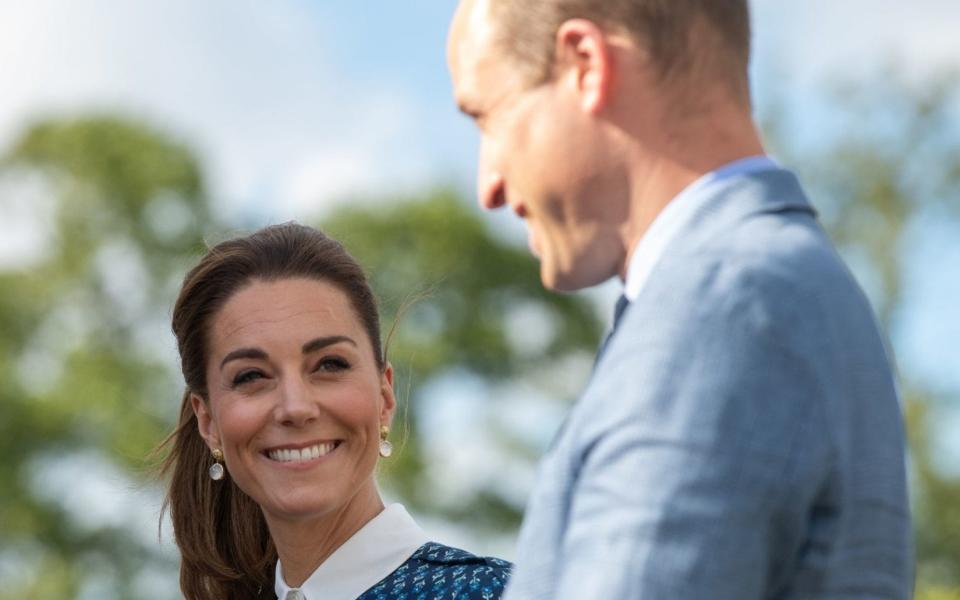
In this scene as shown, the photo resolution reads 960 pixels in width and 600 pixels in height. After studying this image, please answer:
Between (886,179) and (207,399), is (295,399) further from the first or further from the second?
(886,179)

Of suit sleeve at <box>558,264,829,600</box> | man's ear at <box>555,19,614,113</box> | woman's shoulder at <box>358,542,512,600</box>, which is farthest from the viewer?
woman's shoulder at <box>358,542,512,600</box>

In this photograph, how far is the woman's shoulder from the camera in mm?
4242

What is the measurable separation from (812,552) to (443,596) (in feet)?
7.90

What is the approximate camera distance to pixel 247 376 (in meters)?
4.44

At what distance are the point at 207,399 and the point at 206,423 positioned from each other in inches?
2.9

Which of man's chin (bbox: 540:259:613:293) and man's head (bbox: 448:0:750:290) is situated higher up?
man's head (bbox: 448:0:750:290)

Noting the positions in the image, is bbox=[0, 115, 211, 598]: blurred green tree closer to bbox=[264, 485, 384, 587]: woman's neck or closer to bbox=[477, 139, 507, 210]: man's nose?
bbox=[264, 485, 384, 587]: woman's neck

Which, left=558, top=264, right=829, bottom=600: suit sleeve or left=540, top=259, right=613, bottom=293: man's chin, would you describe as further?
left=540, top=259, right=613, bottom=293: man's chin

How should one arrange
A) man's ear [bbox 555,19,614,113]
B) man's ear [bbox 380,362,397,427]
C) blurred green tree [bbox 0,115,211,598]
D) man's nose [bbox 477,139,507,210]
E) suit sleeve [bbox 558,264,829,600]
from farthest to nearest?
blurred green tree [bbox 0,115,211,598]
man's ear [bbox 380,362,397,427]
man's nose [bbox 477,139,507,210]
man's ear [bbox 555,19,614,113]
suit sleeve [bbox 558,264,829,600]

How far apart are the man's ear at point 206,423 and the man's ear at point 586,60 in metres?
2.73

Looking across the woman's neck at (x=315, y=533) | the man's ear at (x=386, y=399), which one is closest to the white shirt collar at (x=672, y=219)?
the woman's neck at (x=315, y=533)

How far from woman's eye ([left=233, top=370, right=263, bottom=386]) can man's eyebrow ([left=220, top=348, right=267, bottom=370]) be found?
39mm

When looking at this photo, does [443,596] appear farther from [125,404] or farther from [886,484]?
[125,404]

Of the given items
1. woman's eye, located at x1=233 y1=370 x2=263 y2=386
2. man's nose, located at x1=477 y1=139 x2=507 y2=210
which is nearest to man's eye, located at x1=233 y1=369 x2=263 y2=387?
woman's eye, located at x1=233 y1=370 x2=263 y2=386
